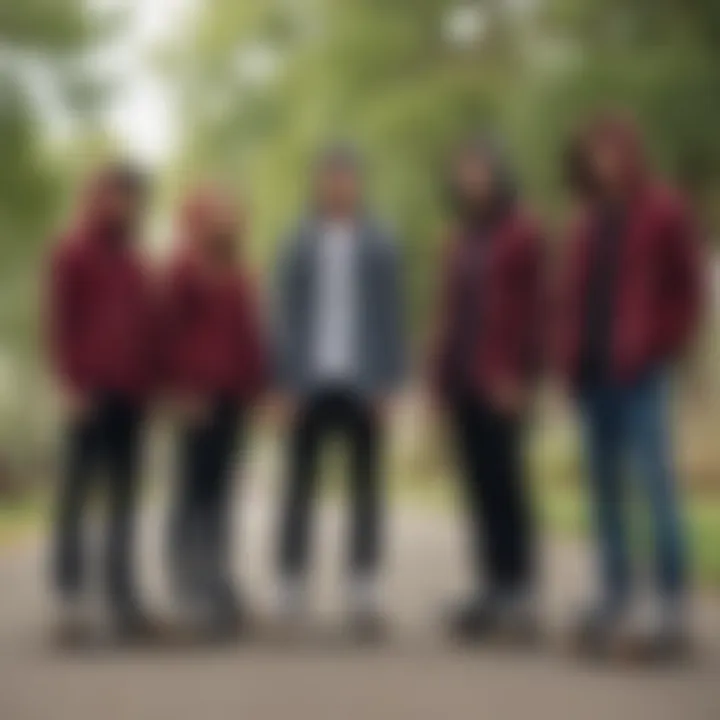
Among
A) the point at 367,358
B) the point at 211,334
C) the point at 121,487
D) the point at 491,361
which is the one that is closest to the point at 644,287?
the point at 491,361

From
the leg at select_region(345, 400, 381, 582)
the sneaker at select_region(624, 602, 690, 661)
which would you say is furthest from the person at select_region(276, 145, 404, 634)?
the sneaker at select_region(624, 602, 690, 661)

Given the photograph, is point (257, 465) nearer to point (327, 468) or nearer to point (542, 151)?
point (327, 468)

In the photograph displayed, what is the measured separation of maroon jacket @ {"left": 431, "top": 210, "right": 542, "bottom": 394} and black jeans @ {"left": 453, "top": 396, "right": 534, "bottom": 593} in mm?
42

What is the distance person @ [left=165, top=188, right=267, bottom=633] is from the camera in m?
1.42

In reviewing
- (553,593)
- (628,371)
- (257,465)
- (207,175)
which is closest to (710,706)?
(553,593)

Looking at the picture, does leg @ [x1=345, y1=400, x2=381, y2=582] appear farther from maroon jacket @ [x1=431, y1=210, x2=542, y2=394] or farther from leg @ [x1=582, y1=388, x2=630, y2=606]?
leg @ [x1=582, y1=388, x2=630, y2=606]

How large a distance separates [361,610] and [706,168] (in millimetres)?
496

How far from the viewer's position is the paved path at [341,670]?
1357mm

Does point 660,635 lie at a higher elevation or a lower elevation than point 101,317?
lower

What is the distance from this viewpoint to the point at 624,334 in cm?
145

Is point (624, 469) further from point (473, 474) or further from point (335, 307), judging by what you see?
point (335, 307)

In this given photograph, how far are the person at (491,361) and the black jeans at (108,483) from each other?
10.8 inches

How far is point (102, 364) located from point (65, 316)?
53 mm

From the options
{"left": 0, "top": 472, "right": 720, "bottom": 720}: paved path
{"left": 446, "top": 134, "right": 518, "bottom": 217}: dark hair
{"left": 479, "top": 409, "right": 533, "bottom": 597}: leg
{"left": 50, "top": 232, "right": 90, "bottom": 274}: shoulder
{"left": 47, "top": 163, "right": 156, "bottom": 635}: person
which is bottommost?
{"left": 0, "top": 472, "right": 720, "bottom": 720}: paved path
